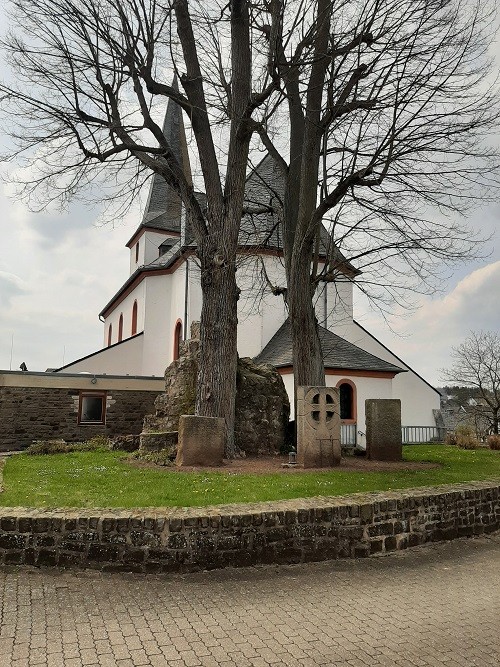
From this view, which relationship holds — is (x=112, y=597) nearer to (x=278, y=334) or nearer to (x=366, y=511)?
(x=366, y=511)

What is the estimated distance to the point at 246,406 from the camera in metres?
13.9

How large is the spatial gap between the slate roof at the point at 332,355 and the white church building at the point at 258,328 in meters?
0.04

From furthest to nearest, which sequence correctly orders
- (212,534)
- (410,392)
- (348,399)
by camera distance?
(410,392) → (348,399) → (212,534)

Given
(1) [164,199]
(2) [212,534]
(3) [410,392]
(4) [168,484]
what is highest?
(1) [164,199]

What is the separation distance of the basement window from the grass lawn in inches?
311

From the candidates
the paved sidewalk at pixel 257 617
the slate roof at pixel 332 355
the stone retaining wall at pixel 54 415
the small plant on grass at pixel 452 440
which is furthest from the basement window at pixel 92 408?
the paved sidewalk at pixel 257 617

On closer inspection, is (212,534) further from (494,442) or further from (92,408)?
(494,442)

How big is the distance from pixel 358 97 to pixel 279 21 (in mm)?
2398

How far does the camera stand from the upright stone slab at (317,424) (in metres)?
11.2

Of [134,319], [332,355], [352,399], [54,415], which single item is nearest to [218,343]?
[54,415]

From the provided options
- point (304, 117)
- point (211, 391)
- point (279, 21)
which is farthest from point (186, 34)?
point (211, 391)

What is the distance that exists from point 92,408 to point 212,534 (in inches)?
595

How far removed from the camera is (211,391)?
12516 mm

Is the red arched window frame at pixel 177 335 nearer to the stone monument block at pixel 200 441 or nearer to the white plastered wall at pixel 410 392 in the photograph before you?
the white plastered wall at pixel 410 392
